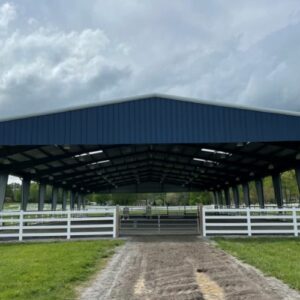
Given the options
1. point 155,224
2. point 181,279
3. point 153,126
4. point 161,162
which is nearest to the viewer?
point 181,279

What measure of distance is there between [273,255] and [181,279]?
4.24 m

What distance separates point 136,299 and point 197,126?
11180mm

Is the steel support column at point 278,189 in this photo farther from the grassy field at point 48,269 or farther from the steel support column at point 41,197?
the grassy field at point 48,269

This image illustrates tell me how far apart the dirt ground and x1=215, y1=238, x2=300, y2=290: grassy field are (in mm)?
282

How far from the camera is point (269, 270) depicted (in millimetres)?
8812

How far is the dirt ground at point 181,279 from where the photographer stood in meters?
6.74

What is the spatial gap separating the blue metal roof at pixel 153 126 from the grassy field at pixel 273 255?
13.3 ft

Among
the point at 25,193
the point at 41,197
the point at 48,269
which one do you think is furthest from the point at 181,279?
the point at 41,197

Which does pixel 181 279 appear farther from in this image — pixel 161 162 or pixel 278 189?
pixel 161 162

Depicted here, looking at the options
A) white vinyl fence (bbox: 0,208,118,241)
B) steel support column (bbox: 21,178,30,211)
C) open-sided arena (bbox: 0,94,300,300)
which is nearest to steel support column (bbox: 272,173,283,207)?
open-sided arena (bbox: 0,94,300,300)

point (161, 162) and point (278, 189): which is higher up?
point (161, 162)

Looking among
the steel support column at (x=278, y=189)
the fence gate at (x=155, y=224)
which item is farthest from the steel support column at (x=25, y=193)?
the steel support column at (x=278, y=189)

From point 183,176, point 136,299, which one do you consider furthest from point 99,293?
point 183,176

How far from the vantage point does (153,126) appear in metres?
17.0
